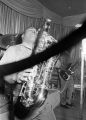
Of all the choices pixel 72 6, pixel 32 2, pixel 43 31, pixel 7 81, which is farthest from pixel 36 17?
pixel 7 81

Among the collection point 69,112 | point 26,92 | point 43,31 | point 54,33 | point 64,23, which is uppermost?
point 64,23

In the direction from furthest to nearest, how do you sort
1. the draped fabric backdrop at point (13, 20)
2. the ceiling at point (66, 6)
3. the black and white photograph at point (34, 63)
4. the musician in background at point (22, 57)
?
1. the ceiling at point (66, 6)
2. the draped fabric backdrop at point (13, 20)
3. the musician in background at point (22, 57)
4. the black and white photograph at point (34, 63)

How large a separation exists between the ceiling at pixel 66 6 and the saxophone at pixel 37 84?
3.09 m

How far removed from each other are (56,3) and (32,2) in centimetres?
86

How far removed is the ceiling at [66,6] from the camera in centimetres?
417

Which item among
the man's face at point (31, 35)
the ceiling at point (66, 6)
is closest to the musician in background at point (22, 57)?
the man's face at point (31, 35)

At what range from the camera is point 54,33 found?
15.4 feet

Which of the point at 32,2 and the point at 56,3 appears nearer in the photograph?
the point at 32,2

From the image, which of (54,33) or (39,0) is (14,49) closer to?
(39,0)

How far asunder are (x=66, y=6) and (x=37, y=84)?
3566 millimetres

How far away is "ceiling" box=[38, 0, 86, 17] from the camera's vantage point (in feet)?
13.7

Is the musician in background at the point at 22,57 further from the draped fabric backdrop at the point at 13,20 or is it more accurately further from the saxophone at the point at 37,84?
the draped fabric backdrop at the point at 13,20

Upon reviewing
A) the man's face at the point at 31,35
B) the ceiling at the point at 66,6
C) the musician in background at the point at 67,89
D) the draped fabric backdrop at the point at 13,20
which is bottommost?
the musician in background at the point at 67,89

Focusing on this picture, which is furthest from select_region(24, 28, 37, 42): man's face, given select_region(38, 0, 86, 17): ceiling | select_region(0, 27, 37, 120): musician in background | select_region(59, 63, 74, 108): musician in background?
select_region(38, 0, 86, 17): ceiling
